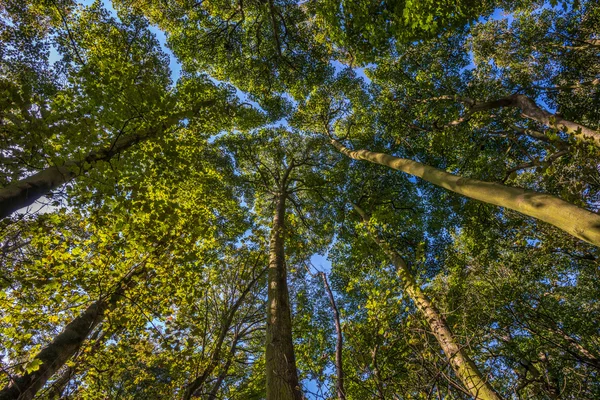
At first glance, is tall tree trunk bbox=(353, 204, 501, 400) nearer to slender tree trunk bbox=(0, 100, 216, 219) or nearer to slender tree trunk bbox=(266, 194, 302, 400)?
slender tree trunk bbox=(266, 194, 302, 400)

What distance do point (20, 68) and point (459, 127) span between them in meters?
13.7

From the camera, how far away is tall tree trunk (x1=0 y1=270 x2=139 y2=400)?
11.3ft

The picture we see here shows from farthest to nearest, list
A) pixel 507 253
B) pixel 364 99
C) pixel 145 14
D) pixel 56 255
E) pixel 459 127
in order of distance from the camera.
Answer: pixel 364 99 < pixel 507 253 < pixel 145 14 < pixel 459 127 < pixel 56 255

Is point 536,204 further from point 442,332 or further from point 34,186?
point 34,186

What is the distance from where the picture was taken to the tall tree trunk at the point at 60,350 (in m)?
3.45

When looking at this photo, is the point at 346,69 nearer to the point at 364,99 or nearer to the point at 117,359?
the point at 364,99

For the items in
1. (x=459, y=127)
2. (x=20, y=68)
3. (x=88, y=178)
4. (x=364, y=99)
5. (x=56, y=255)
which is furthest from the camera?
(x=364, y=99)

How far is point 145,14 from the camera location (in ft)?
29.1

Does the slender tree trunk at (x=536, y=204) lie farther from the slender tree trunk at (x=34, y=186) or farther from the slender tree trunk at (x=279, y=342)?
the slender tree trunk at (x=34, y=186)

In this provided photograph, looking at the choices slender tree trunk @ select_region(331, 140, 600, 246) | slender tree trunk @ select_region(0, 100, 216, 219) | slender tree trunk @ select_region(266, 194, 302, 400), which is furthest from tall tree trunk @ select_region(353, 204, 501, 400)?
slender tree trunk @ select_region(0, 100, 216, 219)

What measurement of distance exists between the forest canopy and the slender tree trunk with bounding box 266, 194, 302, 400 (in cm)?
3

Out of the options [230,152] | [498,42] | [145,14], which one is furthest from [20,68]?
[498,42]

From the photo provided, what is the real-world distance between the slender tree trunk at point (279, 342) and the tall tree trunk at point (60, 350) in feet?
8.06

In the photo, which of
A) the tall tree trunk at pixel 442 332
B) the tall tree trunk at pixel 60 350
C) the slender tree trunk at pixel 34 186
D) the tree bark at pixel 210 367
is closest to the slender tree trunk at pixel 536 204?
the tall tree trunk at pixel 442 332
